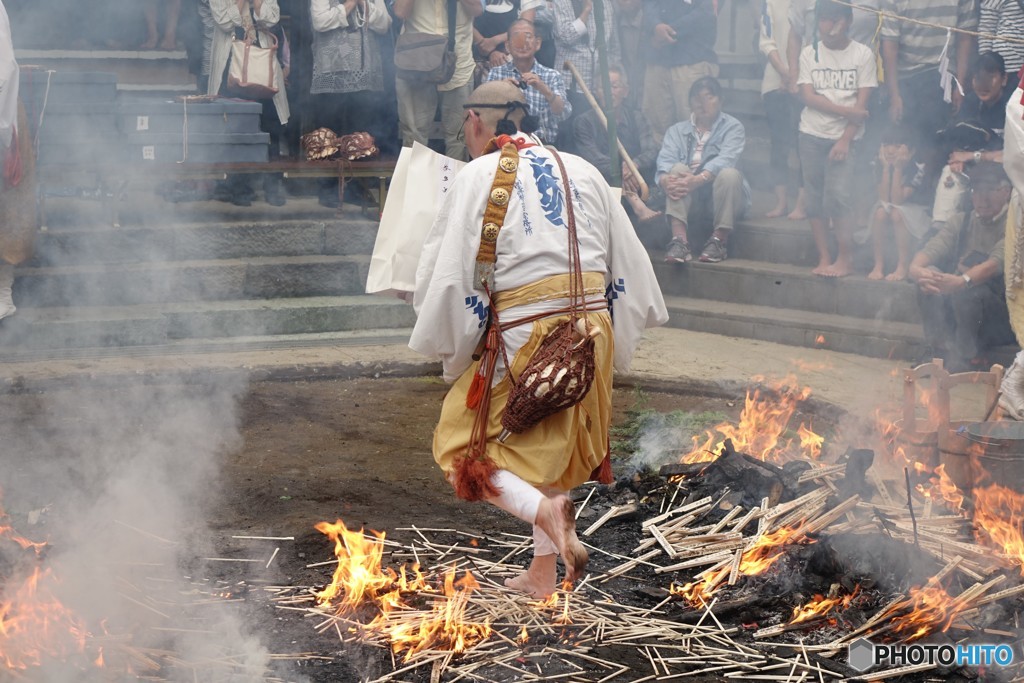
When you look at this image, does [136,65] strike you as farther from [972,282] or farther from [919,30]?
[972,282]

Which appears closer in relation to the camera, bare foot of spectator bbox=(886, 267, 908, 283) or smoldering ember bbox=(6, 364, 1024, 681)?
smoldering ember bbox=(6, 364, 1024, 681)

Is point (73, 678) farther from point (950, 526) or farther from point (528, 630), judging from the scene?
point (950, 526)

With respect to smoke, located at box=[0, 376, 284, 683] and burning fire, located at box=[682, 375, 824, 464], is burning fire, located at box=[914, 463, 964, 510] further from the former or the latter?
smoke, located at box=[0, 376, 284, 683]

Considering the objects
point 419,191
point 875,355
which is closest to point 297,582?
point 419,191

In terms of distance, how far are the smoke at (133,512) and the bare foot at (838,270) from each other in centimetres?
432

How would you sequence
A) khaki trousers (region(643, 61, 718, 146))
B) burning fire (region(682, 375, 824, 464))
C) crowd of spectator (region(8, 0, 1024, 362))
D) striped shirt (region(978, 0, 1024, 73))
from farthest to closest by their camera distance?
khaki trousers (region(643, 61, 718, 146))
crowd of spectator (region(8, 0, 1024, 362))
striped shirt (region(978, 0, 1024, 73))
burning fire (region(682, 375, 824, 464))

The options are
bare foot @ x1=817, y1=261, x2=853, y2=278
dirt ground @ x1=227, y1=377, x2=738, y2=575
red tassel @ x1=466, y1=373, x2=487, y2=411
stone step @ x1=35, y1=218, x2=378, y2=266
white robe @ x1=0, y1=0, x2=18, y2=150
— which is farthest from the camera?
bare foot @ x1=817, y1=261, x2=853, y2=278

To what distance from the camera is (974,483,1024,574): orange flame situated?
14.1ft

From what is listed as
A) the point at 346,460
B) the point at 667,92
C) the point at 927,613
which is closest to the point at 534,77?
the point at 667,92

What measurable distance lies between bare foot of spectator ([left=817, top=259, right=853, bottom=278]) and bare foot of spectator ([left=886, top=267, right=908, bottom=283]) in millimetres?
329

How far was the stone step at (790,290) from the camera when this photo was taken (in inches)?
323

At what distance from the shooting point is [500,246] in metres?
4.02

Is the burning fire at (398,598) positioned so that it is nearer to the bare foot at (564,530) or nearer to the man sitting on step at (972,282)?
the bare foot at (564,530)

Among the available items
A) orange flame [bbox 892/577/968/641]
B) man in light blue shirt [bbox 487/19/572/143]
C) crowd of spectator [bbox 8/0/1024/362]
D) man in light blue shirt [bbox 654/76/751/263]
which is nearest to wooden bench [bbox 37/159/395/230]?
crowd of spectator [bbox 8/0/1024/362]
